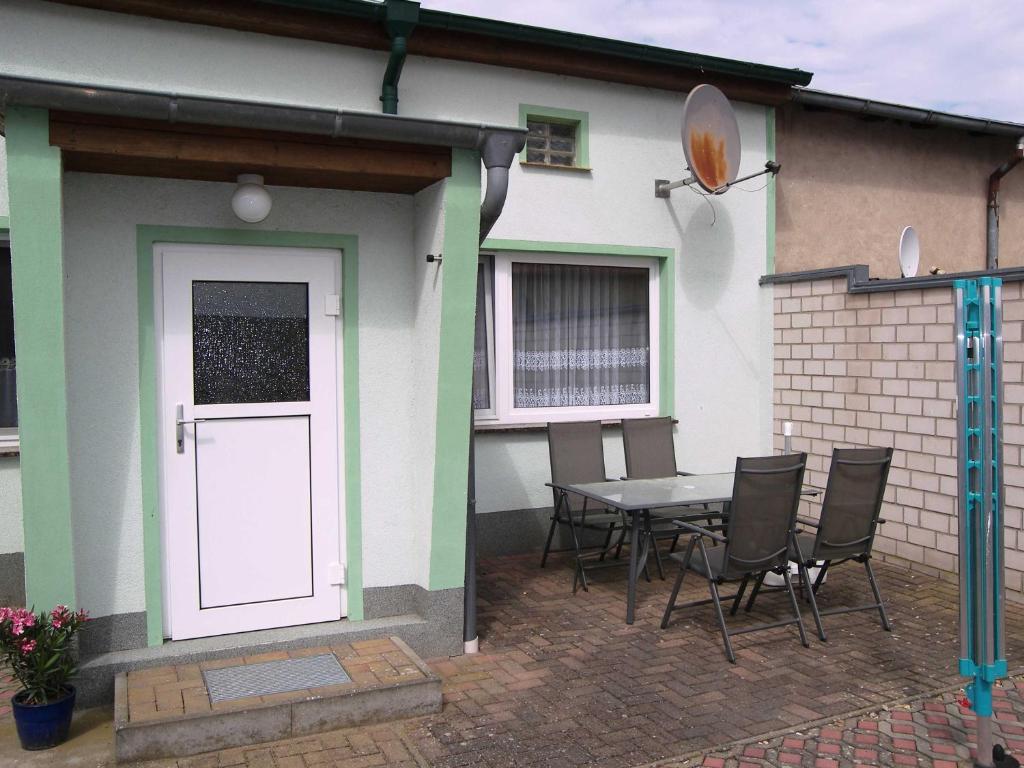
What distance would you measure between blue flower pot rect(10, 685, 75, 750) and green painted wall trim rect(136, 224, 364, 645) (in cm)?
67

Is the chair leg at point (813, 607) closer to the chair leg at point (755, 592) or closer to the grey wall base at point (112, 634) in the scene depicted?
the chair leg at point (755, 592)

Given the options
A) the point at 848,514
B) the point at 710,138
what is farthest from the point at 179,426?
the point at 710,138

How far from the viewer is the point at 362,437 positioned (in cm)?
500

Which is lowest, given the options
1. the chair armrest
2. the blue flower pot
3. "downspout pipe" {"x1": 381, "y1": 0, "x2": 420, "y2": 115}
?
the blue flower pot

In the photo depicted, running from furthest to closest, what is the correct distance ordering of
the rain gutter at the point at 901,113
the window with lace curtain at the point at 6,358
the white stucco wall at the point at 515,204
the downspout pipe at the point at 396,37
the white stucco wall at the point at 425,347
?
the rain gutter at the point at 901,113 → the downspout pipe at the point at 396,37 → the window with lace curtain at the point at 6,358 → the white stucco wall at the point at 515,204 → the white stucco wall at the point at 425,347

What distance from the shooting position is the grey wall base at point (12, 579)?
566 cm

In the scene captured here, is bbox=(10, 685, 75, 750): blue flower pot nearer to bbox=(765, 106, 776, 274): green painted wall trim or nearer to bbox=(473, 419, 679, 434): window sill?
bbox=(473, 419, 679, 434): window sill

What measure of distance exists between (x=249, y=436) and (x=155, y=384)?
0.54 m

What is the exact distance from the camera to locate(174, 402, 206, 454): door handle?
15.2ft

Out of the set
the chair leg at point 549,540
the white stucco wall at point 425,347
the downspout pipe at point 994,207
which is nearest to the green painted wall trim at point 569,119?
the white stucco wall at point 425,347

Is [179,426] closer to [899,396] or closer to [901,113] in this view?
[899,396]

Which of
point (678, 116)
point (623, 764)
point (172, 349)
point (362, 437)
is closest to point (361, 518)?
point (362, 437)

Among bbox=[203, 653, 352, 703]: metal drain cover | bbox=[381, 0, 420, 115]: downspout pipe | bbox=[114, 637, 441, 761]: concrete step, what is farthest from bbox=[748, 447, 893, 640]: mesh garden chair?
bbox=[381, 0, 420, 115]: downspout pipe

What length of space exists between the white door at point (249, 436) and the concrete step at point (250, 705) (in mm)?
413
